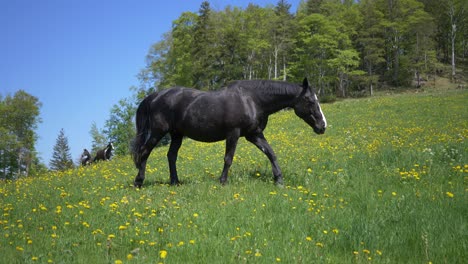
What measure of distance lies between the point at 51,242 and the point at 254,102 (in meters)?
5.23

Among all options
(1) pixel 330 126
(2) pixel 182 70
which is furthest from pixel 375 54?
(1) pixel 330 126

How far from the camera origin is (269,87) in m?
8.95

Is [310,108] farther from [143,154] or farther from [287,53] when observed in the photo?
[287,53]

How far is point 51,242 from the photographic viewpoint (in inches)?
201

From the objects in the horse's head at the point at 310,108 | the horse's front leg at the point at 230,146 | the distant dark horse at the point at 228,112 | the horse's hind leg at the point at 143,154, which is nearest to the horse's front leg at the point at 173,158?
the distant dark horse at the point at 228,112

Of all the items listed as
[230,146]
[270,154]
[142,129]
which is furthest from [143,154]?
[270,154]

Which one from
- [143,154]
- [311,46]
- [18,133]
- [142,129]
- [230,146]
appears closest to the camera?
[230,146]

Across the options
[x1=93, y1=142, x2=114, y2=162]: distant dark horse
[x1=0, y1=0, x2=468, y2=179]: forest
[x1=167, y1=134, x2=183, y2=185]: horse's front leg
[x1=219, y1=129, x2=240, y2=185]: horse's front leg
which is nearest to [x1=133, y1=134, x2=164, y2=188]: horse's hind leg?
[x1=167, y1=134, x2=183, y2=185]: horse's front leg

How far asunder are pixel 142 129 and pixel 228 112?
2439mm

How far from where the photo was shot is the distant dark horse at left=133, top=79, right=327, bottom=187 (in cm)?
863

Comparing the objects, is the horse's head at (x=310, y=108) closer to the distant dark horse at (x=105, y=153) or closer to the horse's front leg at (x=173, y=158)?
the horse's front leg at (x=173, y=158)

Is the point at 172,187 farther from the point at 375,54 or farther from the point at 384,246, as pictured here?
the point at 375,54

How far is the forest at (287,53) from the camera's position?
5716cm

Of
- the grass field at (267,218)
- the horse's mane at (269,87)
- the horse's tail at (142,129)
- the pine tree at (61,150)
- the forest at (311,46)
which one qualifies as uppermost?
Answer: the forest at (311,46)
